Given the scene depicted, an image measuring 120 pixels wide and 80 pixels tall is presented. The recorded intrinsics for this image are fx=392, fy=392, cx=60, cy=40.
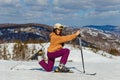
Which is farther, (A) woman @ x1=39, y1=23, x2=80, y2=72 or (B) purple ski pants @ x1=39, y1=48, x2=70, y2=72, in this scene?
(B) purple ski pants @ x1=39, y1=48, x2=70, y2=72

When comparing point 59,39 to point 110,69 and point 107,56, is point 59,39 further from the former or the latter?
point 107,56

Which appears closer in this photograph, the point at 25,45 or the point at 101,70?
the point at 101,70

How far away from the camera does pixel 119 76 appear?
1355 centimetres

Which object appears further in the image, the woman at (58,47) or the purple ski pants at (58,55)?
the purple ski pants at (58,55)

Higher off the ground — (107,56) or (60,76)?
(60,76)

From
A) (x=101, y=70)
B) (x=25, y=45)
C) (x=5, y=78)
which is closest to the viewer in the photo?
(x=5, y=78)

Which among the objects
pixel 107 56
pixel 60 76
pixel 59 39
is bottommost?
pixel 107 56

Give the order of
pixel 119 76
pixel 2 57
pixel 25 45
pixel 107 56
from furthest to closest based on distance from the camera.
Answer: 1. pixel 107 56
2. pixel 25 45
3. pixel 2 57
4. pixel 119 76

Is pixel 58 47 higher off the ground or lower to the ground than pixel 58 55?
higher

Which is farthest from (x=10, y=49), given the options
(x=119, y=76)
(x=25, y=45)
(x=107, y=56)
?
(x=119, y=76)

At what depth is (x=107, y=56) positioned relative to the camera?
26.3 meters

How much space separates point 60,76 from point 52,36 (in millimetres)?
1825

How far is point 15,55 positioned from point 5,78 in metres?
11.9

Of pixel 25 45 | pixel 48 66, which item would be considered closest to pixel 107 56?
pixel 25 45
